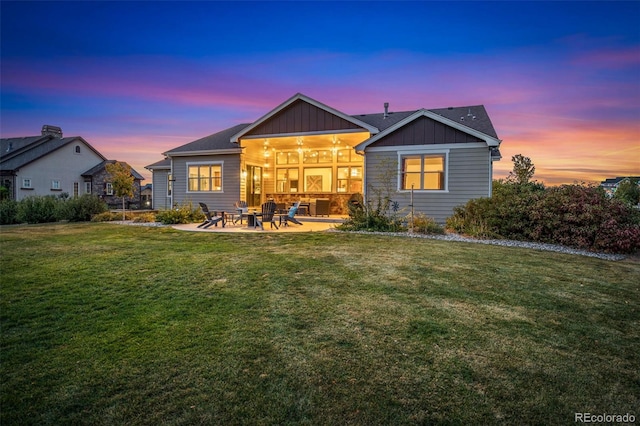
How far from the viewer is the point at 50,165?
29.6 meters

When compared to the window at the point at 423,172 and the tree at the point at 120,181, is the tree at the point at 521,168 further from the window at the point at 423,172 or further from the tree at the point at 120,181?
the tree at the point at 120,181

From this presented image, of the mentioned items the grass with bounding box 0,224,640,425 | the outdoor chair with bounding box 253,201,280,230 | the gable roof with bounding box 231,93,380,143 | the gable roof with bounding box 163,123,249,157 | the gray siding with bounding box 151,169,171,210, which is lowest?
the grass with bounding box 0,224,640,425

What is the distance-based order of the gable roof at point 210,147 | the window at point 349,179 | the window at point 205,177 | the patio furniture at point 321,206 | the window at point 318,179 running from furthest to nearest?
the window at point 318,179 → the window at point 349,179 → the window at point 205,177 → the gable roof at point 210,147 → the patio furniture at point 321,206

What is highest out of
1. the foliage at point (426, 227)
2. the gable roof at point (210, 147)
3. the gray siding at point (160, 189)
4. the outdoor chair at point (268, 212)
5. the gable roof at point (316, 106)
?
the gable roof at point (316, 106)

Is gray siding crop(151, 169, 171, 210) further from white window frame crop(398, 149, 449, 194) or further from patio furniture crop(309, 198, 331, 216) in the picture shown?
white window frame crop(398, 149, 449, 194)

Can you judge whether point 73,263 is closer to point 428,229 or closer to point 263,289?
point 263,289

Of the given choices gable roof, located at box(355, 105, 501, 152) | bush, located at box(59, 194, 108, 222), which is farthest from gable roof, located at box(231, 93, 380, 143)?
bush, located at box(59, 194, 108, 222)

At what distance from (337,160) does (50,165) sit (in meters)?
27.8

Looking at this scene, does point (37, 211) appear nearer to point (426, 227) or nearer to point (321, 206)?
point (321, 206)

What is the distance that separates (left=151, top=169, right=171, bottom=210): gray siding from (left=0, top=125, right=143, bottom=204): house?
12.4 meters

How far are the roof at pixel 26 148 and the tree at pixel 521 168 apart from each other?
3650 cm

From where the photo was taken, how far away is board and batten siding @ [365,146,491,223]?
12234 millimetres

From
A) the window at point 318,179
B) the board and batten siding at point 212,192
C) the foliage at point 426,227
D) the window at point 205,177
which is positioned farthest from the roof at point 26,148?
the foliage at point 426,227

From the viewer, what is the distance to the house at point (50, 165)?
91.6 feet
